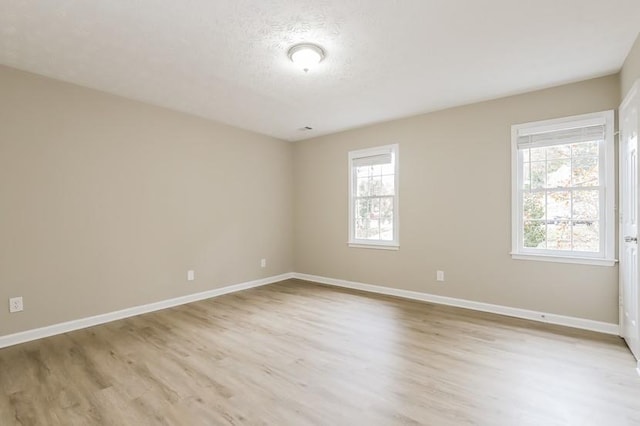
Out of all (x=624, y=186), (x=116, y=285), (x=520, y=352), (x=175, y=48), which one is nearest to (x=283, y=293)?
(x=116, y=285)

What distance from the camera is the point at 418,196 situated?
177 inches

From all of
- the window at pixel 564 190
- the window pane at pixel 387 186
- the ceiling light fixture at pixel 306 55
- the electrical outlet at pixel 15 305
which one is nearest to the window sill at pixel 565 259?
the window at pixel 564 190

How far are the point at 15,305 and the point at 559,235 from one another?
5600 millimetres

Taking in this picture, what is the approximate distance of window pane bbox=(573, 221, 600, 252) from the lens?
129 inches

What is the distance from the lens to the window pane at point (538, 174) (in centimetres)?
360

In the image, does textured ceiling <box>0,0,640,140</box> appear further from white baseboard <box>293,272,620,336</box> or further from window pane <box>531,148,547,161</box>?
white baseboard <box>293,272,620,336</box>

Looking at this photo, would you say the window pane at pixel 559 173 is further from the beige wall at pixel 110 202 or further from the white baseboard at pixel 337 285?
the beige wall at pixel 110 202

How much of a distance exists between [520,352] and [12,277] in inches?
185

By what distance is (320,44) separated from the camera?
260 centimetres

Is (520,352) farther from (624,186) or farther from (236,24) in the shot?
(236,24)

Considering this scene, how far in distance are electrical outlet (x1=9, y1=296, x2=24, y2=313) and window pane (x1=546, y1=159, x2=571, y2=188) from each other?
5.59m

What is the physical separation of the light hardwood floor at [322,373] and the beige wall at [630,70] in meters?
2.33

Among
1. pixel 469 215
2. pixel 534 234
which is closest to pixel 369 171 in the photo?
pixel 469 215

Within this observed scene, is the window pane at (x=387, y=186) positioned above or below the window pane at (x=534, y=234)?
above
